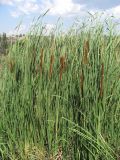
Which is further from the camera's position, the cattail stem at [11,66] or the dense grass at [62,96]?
the cattail stem at [11,66]

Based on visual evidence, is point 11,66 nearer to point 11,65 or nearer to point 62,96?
point 11,65

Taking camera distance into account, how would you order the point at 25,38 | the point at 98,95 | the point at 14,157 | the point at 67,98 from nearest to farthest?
the point at 98,95
the point at 67,98
the point at 14,157
the point at 25,38

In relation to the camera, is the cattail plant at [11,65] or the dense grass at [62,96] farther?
the cattail plant at [11,65]

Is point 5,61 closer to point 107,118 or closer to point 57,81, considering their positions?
point 57,81

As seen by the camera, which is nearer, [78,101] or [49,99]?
[78,101]

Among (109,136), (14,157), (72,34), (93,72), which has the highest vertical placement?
(72,34)

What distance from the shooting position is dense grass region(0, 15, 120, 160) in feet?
12.2

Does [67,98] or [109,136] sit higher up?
[67,98]

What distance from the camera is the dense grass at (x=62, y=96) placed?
12.2ft

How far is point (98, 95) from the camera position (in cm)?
369

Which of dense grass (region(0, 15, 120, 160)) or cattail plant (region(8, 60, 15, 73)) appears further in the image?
cattail plant (region(8, 60, 15, 73))

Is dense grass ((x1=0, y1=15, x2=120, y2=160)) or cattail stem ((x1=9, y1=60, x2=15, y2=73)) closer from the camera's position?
dense grass ((x1=0, y1=15, x2=120, y2=160))

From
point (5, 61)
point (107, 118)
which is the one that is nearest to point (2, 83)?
point (5, 61)

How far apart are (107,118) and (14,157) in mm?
1177
